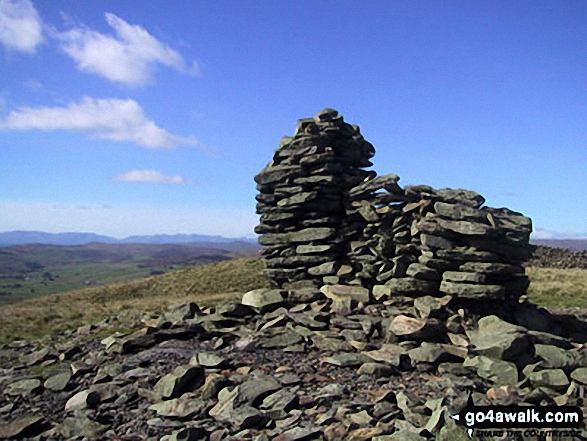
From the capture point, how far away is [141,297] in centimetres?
4575

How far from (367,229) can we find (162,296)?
95.2 feet

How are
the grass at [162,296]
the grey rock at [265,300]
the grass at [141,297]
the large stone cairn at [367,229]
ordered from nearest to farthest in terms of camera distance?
1. the large stone cairn at [367,229]
2. the grey rock at [265,300]
3. the grass at [162,296]
4. the grass at [141,297]

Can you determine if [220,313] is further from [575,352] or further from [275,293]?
[575,352]

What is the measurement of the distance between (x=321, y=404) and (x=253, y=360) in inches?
135

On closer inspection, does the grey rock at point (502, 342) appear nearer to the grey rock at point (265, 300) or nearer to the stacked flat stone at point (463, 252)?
the stacked flat stone at point (463, 252)

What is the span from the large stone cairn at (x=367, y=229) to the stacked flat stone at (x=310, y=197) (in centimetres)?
5

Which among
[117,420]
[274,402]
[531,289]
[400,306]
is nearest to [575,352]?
[400,306]

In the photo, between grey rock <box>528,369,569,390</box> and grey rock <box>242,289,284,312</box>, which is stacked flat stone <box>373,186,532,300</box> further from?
grey rock <box>528,369,569,390</box>

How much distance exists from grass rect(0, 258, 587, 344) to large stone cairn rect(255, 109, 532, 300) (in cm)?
954

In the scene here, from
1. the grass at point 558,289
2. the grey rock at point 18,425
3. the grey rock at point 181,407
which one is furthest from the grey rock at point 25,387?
the grass at point 558,289

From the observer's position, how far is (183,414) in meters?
10.9

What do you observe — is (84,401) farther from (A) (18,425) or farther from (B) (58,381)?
(B) (58,381)

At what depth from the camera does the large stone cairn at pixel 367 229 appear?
58.6 ft

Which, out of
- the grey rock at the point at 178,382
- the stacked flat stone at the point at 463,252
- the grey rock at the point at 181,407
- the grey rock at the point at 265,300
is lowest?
the grey rock at the point at 181,407
